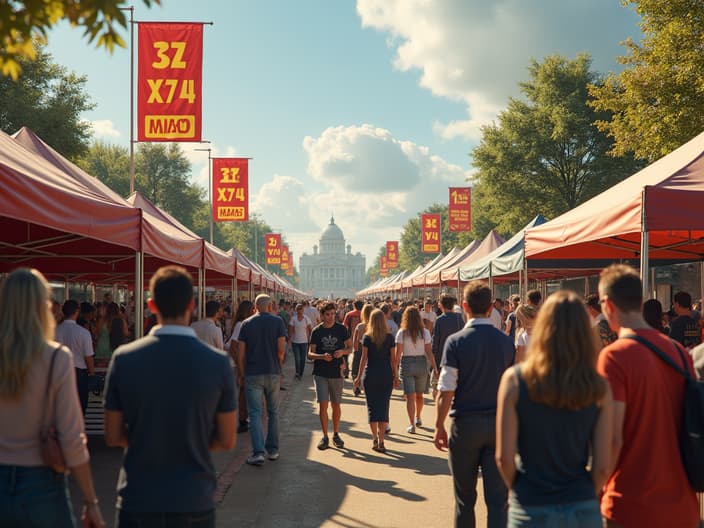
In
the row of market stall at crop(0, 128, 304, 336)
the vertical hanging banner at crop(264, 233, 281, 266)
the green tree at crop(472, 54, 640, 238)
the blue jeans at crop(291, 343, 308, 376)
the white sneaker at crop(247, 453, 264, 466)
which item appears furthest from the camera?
the vertical hanging banner at crop(264, 233, 281, 266)

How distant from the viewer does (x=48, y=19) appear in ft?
10.2

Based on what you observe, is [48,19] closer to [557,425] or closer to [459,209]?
[557,425]

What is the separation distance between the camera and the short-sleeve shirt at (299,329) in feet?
61.1

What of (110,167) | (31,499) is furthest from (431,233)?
(31,499)

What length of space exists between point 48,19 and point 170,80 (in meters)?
11.3

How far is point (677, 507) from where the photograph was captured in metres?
3.25

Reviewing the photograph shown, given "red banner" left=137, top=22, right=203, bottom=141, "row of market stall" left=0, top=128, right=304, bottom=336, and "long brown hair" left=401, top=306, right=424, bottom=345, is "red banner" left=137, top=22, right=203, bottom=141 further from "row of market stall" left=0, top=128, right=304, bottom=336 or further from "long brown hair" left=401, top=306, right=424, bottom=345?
"long brown hair" left=401, top=306, right=424, bottom=345

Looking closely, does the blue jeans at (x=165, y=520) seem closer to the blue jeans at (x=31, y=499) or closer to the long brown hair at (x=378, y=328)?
the blue jeans at (x=31, y=499)

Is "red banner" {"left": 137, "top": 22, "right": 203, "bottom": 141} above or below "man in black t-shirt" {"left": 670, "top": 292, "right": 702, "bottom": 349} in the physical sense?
above

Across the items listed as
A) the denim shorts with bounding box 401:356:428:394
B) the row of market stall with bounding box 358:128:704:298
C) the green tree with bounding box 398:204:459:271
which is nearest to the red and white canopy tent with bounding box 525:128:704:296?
the row of market stall with bounding box 358:128:704:298

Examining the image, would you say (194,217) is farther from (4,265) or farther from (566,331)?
(566,331)

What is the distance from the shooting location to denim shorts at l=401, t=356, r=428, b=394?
438 inches

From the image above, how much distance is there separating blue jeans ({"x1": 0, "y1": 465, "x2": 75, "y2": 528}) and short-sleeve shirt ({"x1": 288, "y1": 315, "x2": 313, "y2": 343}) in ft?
50.2

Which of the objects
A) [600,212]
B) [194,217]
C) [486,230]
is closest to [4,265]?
[600,212]
